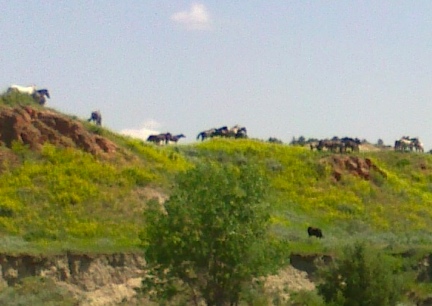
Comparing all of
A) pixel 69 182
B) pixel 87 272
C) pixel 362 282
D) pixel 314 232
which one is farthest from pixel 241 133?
pixel 362 282

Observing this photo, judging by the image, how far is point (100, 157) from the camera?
170ft

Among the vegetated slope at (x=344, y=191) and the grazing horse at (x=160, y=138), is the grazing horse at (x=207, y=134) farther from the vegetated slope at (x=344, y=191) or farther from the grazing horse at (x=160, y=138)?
the vegetated slope at (x=344, y=191)

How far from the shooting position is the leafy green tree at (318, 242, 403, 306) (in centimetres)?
3091

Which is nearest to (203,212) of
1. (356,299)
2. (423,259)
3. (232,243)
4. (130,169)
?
(232,243)

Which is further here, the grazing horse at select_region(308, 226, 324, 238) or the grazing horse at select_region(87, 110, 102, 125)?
the grazing horse at select_region(87, 110, 102, 125)

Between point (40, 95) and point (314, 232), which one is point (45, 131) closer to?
point (40, 95)

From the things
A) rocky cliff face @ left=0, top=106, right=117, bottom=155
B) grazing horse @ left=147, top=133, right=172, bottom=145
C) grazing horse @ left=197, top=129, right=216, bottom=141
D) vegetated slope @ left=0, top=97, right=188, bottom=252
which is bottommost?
vegetated slope @ left=0, top=97, right=188, bottom=252

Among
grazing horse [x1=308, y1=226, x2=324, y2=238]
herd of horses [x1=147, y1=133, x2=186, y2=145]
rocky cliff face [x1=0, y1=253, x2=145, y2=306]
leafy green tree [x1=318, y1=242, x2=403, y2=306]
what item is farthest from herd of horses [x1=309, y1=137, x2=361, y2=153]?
leafy green tree [x1=318, y1=242, x2=403, y2=306]

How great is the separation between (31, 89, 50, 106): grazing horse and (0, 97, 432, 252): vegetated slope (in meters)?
3.17

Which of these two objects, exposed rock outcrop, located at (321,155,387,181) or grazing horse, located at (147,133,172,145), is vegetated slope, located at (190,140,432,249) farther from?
grazing horse, located at (147,133,172,145)

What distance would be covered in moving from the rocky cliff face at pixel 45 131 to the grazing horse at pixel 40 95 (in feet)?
12.8

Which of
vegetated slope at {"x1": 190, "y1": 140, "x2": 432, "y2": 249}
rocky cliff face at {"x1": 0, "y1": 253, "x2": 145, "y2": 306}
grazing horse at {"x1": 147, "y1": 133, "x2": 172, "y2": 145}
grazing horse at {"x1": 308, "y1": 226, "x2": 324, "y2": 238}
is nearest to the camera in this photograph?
rocky cliff face at {"x1": 0, "y1": 253, "x2": 145, "y2": 306}

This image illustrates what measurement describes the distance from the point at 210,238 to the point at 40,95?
3177 cm

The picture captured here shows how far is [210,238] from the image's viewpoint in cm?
3038
